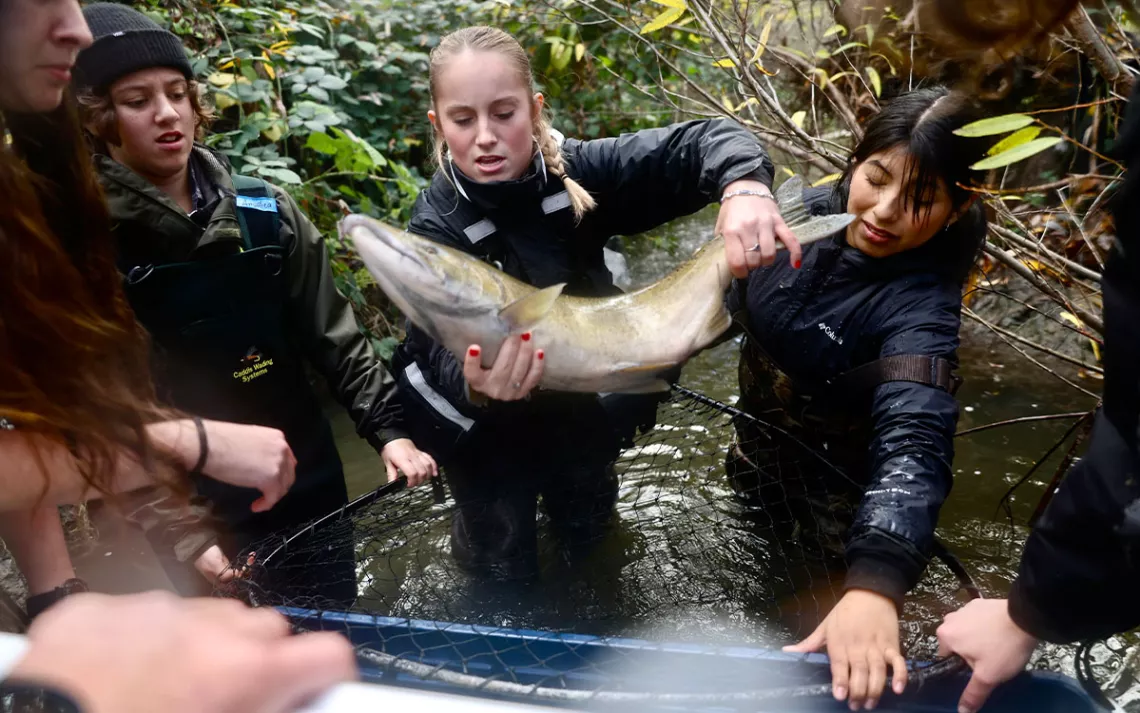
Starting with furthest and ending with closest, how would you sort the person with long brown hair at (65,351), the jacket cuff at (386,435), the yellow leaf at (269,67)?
the yellow leaf at (269,67) → the jacket cuff at (386,435) → the person with long brown hair at (65,351)

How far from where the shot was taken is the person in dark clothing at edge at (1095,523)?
92 cm

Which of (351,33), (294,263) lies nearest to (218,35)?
(351,33)

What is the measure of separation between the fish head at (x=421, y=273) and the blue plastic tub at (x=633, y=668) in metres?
0.80

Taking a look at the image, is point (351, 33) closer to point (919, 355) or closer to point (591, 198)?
point (591, 198)

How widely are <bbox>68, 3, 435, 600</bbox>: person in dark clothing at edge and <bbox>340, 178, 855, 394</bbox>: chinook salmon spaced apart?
0.55m

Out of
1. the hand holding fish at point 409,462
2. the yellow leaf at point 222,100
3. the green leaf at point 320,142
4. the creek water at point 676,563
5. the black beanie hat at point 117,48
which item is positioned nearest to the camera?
the black beanie hat at point 117,48

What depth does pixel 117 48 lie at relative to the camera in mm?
2059

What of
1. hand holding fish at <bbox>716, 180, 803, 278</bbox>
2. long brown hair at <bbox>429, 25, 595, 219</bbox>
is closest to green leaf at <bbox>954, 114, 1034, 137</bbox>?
hand holding fish at <bbox>716, 180, 803, 278</bbox>

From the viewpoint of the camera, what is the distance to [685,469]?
151 inches

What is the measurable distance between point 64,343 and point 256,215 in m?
1.00

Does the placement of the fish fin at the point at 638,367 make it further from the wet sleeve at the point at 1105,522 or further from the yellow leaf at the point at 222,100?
the yellow leaf at the point at 222,100

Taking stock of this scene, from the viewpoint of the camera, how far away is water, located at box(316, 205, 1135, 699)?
272cm

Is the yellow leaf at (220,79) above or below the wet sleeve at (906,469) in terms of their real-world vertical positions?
above

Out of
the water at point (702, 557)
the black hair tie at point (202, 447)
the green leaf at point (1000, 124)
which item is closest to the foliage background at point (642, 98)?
the water at point (702, 557)
